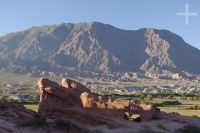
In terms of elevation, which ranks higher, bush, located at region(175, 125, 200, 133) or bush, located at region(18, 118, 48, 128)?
bush, located at region(18, 118, 48, 128)

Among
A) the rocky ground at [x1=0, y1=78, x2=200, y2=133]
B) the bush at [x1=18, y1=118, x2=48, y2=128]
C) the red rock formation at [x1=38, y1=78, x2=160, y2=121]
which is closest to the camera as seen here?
the bush at [x1=18, y1=118, x2=48, y2=128]

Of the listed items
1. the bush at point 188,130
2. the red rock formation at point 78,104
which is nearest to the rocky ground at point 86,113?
the red rock formation at point 78,104

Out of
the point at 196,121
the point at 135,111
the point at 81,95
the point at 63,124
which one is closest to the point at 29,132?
the point at 63,124

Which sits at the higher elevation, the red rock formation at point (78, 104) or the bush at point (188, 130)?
the red rock formation at point (78, 104)

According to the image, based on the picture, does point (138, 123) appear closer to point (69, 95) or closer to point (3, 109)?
point (69, 95)

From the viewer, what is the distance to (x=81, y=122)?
37.9 m

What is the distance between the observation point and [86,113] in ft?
126

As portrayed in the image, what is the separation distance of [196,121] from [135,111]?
5.97 metres

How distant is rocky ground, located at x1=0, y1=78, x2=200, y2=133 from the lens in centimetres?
3591

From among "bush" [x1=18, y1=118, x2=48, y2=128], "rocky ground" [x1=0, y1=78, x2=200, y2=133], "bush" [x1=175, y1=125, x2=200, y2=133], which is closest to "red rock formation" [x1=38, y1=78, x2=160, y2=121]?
"rocky ground" [x1=0, y1=78, x2=200, y2=133]

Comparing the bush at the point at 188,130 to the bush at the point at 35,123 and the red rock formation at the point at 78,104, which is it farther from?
the bush at the point at 35,123

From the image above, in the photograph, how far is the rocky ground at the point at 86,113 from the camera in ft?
118

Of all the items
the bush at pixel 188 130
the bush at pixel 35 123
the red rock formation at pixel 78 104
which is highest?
the red rock formation at pixel 78 104

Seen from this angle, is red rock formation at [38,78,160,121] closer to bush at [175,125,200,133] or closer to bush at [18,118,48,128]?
bush at [175,125,200,133]
